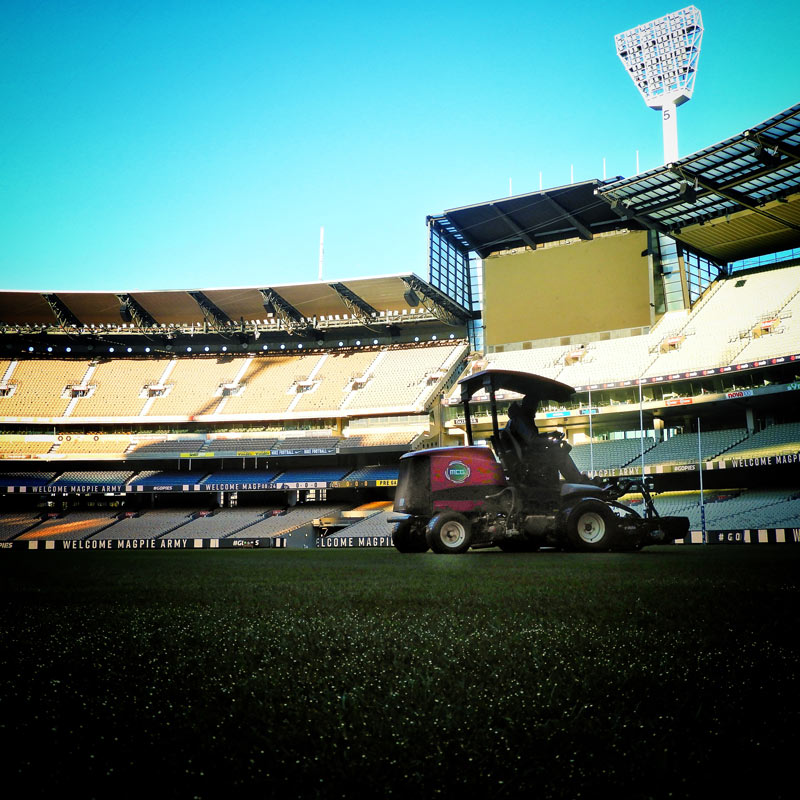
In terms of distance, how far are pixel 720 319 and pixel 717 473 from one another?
969cm

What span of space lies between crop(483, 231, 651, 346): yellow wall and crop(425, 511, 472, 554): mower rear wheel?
1262 inches

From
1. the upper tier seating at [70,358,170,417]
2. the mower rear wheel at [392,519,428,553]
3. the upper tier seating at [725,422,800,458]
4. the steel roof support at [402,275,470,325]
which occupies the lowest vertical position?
the mower rear wheel at [392,519,428,553]

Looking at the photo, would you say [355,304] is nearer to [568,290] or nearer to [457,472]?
[568,290]

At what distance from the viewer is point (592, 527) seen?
1167 cm

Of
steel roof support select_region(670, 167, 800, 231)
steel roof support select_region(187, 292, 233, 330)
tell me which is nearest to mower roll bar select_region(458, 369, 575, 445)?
steel roof support select_region(670, 167, 800, 231)

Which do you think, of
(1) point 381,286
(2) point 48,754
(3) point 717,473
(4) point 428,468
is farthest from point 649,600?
(1) point 381,286

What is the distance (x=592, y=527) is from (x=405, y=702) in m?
10.6

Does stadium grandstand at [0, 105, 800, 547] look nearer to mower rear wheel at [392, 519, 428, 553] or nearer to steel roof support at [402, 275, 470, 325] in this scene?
steel roof support at [402, 275, 470, 325]

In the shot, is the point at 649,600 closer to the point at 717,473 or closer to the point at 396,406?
the point at 717,473

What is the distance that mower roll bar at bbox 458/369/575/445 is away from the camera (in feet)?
38.3

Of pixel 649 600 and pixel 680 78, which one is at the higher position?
pixel 680 78

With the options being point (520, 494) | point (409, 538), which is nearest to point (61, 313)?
point (409, 538)

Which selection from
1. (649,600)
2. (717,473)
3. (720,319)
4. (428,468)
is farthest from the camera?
(720,319)

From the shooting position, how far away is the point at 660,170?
108 feet
